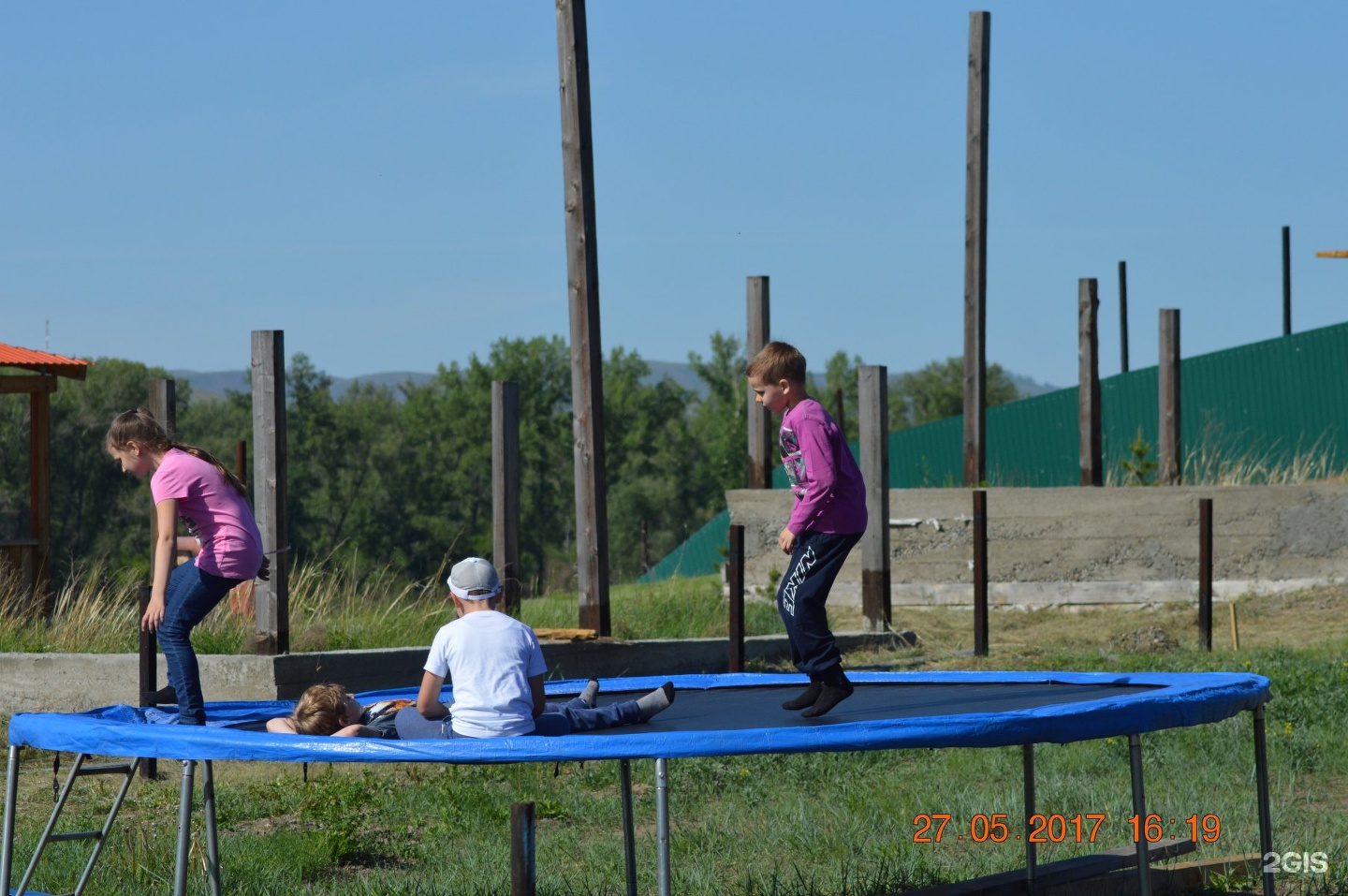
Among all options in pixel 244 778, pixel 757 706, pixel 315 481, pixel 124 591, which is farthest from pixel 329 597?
pixel 315 481

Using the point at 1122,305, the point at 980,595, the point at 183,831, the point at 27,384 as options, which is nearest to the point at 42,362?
the point at 27,384

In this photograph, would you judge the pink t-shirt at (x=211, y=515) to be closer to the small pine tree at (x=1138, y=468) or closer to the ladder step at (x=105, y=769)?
the ladder step at (x=105, y=769)

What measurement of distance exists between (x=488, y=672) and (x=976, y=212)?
15570mm

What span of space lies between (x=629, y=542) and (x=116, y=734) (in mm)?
65203

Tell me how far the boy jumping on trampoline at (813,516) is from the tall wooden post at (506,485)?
22.5ft

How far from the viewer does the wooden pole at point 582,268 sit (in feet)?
42.9

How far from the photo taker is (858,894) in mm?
6457

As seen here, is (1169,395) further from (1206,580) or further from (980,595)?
(980,595)

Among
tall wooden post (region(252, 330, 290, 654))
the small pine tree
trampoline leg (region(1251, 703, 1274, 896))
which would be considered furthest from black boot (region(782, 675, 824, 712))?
the small pine tree

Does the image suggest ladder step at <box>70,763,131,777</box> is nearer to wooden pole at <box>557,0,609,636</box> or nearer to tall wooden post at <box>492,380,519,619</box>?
tall wooden post at <box>492,380,519,619</box>

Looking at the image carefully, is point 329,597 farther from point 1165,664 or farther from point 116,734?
point 116,734

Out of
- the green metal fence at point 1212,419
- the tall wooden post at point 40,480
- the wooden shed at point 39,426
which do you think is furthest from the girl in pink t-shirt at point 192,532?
the green metal fence at point 1212,419

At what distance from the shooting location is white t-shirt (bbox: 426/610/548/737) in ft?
16.8

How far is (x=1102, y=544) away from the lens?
55.9 ft
